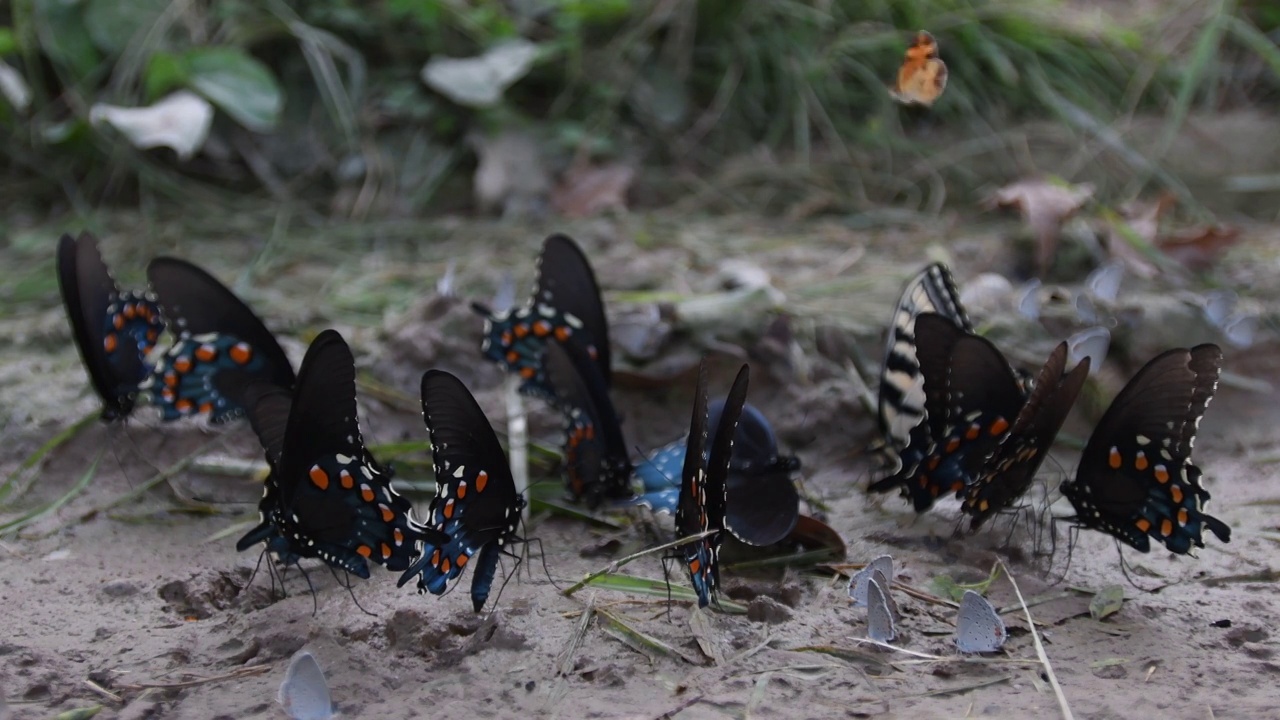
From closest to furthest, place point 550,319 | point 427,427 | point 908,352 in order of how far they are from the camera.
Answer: point 427,427 < point 908,352 < point 550,319

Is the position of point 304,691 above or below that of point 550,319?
below

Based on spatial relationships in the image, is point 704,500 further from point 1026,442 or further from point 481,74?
point 481,74

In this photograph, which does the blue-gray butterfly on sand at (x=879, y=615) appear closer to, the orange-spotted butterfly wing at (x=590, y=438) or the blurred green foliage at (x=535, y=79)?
the orange-spotted butterfly wing at (x=590, y=438)

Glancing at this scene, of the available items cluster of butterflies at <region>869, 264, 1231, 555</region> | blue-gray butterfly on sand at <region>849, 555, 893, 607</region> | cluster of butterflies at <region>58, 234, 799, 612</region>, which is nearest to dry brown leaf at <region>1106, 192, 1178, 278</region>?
cluster of butterflies at <region>869, 264, 1231, 555</region>

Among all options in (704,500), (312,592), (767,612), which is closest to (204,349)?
(312,592)

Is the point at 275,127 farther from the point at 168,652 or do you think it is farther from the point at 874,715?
the point at 874,715
